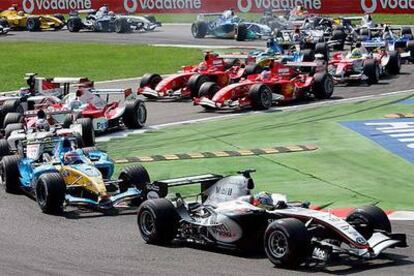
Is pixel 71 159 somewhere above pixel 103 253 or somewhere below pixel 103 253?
above

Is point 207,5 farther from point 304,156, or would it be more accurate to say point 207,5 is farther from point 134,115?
point 304,156

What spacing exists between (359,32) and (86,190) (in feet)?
108

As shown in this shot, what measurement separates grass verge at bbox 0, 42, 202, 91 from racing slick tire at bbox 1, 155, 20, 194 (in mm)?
19597

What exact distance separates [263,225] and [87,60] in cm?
3668

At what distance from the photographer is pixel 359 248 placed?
13.8 meters

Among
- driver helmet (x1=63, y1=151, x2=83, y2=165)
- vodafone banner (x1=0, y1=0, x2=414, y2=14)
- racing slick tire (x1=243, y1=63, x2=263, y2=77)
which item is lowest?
racing slick tire (x1=243, y1=63, x2=263, y2=77)

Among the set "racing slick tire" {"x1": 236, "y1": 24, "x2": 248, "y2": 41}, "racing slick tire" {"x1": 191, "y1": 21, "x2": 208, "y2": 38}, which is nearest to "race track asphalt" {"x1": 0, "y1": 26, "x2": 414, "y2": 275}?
"racing slick tire" {"x1": 236, "y1": 24, "x2": 248, "y2": 41}

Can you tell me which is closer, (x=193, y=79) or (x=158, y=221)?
(x=158, y=221)

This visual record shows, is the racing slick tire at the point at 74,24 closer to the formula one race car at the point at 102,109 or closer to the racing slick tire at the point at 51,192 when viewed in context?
the formula one race car at the point at 102,109

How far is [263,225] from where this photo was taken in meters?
15.1

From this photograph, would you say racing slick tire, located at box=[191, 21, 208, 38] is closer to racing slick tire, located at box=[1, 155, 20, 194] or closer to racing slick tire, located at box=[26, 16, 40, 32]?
racing slick tire, located at box=[26, 16, 40, 32]

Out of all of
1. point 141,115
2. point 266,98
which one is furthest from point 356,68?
point 141,115

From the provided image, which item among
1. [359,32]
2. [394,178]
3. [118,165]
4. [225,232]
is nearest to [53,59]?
[359,32]

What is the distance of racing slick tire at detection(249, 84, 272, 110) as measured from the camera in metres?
31.7
